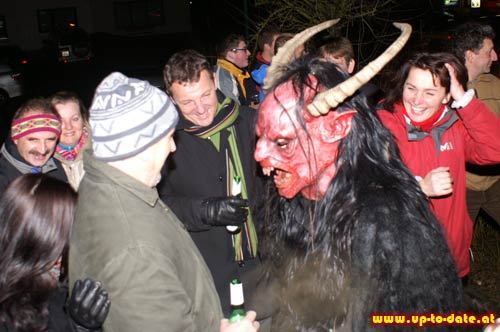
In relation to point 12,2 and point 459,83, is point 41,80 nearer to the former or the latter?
point 12,2

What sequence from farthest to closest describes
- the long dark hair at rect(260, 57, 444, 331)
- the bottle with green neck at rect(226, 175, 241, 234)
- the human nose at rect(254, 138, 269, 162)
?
the bottle with green neck at rect(226, 175, 241, 234), the human nose at rect(254, 138, 269, 162), the long dark hair at rect(260, 57, 444, 331)

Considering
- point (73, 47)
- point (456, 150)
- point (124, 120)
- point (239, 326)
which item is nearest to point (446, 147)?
point (456, 150)

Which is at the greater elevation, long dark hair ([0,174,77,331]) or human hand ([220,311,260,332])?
long dark hair ([0,174,77,331])

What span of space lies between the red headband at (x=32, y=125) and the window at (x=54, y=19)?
82.7 ft

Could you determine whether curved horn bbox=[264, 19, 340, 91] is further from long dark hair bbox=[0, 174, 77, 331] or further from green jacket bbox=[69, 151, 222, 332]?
long dark hair bbox=[0, 174, 77, 331]

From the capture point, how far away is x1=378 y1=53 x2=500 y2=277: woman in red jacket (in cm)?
298

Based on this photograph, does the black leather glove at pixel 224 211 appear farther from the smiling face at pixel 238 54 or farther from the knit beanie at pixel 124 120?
the smiling face at pixel 238 54

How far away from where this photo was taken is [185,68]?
3.12m

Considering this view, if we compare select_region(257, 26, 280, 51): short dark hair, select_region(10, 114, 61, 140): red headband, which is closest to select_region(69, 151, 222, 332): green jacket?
select_region(10, 114, 61, 140): red headband

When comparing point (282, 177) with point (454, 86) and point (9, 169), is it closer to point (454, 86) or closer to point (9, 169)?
point (454, 86)

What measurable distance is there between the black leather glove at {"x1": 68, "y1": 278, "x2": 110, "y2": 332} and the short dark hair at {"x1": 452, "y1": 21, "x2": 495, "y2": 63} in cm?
364

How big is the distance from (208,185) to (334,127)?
1293mm

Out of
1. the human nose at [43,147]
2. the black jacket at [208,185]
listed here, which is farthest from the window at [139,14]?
the black jacket at [208,185]

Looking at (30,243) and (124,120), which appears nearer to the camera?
(124,120)
